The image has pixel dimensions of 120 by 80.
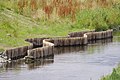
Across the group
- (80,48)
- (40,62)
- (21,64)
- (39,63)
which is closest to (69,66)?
(39,63)

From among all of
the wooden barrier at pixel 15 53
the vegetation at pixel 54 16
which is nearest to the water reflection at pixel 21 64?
the wooden barrier at pixel 15 53

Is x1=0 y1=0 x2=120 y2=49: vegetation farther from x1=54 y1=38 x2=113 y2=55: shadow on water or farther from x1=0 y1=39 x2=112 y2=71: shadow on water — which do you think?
x1=0 y1=39 x2=112 y2=71: shadow on water

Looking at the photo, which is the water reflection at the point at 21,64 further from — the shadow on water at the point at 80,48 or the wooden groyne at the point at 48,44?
the shadow on water at the point at 80,48

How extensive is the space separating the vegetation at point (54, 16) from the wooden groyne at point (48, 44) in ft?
5.93

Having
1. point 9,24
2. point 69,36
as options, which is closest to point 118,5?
point 69,36

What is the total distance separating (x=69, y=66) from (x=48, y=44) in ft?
32.8

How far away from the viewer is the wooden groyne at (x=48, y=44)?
53.5 m

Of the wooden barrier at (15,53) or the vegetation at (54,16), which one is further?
the vegetation at (54,16)

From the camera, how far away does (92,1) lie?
97.1 m

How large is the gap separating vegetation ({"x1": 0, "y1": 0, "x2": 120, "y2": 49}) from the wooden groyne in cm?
181

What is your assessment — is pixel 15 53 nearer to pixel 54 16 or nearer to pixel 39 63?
pixel 39 63

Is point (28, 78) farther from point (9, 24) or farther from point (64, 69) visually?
point (9, 24)

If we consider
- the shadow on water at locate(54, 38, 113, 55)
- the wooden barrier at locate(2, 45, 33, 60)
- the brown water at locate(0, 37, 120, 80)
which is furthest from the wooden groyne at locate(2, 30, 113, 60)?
the shadow on water at locate(54, 38, 113, 55)

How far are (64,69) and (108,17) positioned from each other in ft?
137
